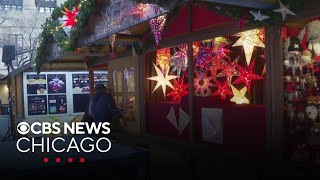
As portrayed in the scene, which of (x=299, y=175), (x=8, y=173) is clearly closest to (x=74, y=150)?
(x=8, y=173)

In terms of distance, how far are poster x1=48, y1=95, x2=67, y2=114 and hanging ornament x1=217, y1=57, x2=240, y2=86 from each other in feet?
33.6

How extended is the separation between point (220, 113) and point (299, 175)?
8.17 ft

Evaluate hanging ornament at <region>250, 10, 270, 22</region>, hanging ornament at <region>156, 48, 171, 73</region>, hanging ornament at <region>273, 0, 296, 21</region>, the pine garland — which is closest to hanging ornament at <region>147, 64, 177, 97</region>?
hanging ornament at <region>156, 48, 171, 73</region>

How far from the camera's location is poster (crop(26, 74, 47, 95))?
18.5 meters

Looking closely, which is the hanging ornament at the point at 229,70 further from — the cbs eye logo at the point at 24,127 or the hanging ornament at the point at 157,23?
the cbs eye logo at the point at 24,127

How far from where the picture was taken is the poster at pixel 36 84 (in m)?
18.5

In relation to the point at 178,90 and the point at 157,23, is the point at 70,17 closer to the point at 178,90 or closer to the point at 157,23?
the point at 157,23

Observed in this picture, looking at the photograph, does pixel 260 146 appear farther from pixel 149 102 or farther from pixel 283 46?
pixel 149 102

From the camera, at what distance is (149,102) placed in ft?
37.8

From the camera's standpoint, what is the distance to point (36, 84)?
18609 millimetres

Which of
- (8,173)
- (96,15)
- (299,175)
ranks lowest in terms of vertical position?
(299,175)

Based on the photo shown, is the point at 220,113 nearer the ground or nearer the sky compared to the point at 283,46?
nearer the ground

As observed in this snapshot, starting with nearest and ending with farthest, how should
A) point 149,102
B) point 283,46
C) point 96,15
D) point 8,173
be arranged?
1. point 8,173
2. point 283,46
3. point 96,15
4. point 149,102

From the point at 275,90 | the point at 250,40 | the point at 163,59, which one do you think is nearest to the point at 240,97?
the point at 250,40
